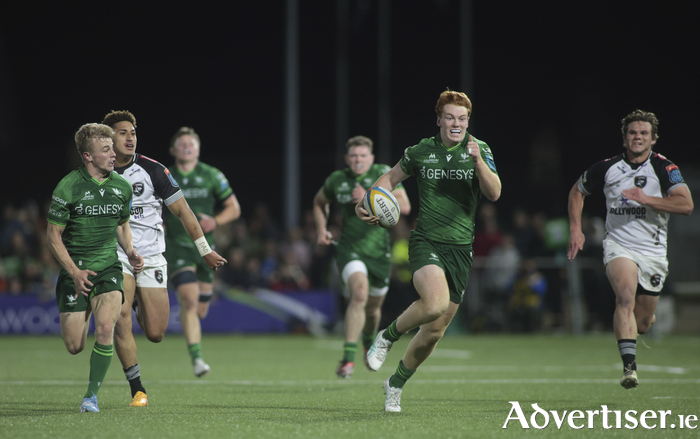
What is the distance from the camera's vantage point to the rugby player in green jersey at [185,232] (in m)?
9.98

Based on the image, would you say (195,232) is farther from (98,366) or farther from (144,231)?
(98,366)

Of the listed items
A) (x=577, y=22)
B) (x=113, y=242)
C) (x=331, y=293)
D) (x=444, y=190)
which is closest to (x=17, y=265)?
(x=331, y=293)

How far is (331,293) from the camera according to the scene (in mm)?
18125

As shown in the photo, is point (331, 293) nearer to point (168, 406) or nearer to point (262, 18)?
point (168, 406)

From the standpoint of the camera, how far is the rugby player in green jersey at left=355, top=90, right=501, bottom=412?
259 inches

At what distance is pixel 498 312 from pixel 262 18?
21327mm

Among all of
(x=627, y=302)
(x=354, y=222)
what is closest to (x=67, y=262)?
(x=354, y=222)

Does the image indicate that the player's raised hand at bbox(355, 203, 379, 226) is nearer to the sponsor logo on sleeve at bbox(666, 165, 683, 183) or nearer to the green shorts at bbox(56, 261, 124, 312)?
the green shorts at bbox(56, 261, 124, 312)

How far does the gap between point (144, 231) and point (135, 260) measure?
0.73m

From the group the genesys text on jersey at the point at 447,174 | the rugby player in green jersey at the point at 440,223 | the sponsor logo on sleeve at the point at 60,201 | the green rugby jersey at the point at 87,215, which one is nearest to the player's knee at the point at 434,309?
the rugby player in green jersey at the point at 440,223

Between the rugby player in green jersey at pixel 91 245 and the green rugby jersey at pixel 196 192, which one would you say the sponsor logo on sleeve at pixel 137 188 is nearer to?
the rugby player in green jersey at pixel 91 245

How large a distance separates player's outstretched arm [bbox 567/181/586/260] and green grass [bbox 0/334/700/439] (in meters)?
1.32

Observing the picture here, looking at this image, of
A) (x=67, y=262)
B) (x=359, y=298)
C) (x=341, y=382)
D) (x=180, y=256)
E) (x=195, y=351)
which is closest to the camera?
(x=67, y=262)

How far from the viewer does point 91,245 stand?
21.8 feet
